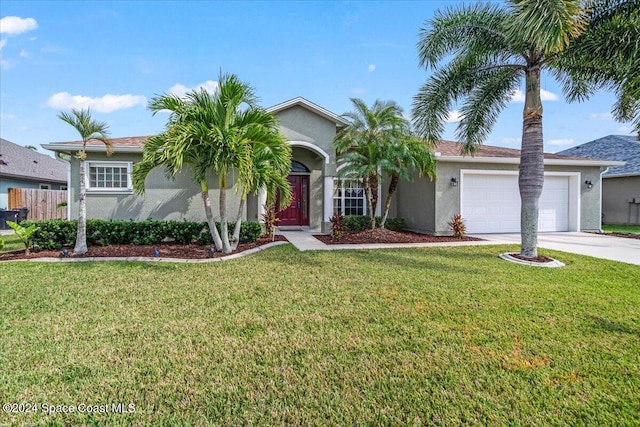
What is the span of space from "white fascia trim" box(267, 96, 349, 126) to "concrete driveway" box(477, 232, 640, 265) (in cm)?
749

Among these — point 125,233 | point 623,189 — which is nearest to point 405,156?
point 125,233

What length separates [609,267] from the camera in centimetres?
768

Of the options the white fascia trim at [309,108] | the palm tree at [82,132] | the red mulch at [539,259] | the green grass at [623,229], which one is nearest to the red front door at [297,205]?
the white fascia trim at [309,108]

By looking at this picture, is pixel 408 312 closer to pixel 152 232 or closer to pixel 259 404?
pixel 259 404

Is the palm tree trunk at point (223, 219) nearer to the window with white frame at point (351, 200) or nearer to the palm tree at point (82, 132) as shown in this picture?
the palm tree at point (82, 132)

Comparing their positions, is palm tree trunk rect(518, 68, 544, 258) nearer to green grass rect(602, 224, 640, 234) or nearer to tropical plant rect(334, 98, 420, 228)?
tropical plant rect(334, 98, 420, 228)

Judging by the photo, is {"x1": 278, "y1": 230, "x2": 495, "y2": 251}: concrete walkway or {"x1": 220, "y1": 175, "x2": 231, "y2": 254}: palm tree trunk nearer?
{"x1": 220, "y1": 175, "x2": 231, "y2": 254}: palm tree trunk

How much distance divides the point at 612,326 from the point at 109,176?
1486 cm

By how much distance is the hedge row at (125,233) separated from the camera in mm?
9953

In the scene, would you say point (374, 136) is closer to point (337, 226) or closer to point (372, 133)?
point (372, 133)

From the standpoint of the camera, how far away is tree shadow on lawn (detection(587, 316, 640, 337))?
4.12 metres

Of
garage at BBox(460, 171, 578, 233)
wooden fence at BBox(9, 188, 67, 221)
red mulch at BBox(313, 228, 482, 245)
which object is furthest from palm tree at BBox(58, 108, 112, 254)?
garage at BBox(460, 171, 578, 233)

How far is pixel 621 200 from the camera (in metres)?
19.8

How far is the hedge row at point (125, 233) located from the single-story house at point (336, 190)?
2.08 m
